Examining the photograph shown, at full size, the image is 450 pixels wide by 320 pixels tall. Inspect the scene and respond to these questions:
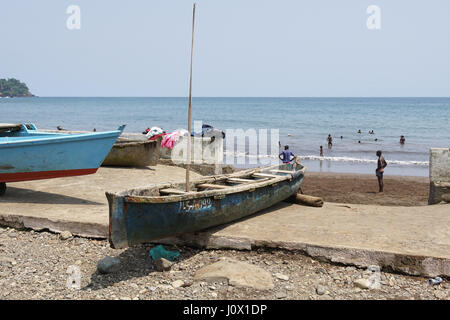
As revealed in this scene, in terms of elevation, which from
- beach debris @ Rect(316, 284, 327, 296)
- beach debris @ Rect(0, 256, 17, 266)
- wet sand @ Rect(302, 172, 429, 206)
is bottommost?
wet sand @ Rect(302, 172, 429, 206)

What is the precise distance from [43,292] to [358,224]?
537 cm

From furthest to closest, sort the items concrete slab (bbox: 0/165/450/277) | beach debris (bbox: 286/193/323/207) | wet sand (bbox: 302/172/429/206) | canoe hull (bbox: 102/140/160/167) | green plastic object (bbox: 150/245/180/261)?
wet sand (bbox: 302/172/429/206), canoe hull (bbox: 102/140/160/167), beach debris (bbox: 286/193/323/207), green plastic object (bbox: 150/245/180/261), concrete slab (bbox: 0/165/450/277)

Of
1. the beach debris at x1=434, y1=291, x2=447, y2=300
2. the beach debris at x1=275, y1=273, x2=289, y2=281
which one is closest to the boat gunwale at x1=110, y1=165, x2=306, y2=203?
the beach debris at x1=275, y1=273, x2=289, y2=281

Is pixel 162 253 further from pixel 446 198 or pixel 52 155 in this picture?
pixel 446 198

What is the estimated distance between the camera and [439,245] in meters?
6.80

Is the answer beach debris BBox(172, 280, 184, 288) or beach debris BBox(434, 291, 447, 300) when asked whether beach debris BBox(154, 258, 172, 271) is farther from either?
beach debris BBox(434, 291, 447, 300)

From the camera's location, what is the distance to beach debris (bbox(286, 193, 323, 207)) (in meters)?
10.1

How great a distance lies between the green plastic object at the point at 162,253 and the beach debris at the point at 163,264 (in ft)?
0.91

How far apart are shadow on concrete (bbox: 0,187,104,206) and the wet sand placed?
28.7 ft

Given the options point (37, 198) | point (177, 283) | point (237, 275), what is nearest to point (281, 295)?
point (237, 275)

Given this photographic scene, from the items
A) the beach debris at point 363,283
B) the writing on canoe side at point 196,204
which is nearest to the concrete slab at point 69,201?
the writing on canoe side at point 196,204
